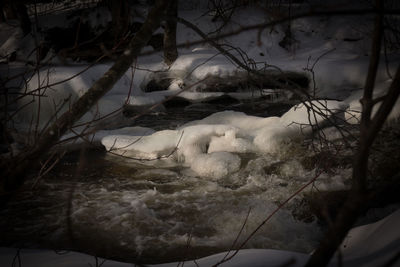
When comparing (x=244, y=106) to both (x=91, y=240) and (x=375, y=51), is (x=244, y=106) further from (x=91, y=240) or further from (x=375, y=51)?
(x=375, y=51)

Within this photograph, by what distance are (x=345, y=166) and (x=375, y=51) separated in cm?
388

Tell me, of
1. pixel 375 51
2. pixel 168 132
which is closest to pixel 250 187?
pixel 168 132

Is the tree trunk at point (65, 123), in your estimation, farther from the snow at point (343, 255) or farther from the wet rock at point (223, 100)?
the wet rock at point (223, 100)

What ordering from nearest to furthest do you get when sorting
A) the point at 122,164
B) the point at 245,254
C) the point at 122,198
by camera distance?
the point at 245,254 < the point at 122,198 < the point at 122,164

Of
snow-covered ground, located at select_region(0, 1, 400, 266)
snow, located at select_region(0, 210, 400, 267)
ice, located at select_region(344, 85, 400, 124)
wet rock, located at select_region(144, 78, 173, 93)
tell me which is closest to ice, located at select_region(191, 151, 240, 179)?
snow-covered ground, located at select_region(0, 1, 400, 266)

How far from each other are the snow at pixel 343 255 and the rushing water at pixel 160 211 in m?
0.35

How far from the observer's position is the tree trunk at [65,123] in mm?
1491

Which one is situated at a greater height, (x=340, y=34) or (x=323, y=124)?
(x=340, y=34)

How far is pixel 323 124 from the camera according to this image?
5.59 metres

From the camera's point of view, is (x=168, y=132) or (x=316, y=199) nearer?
(x=316, y=199)

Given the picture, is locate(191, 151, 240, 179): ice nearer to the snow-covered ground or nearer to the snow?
the snow-covered ground

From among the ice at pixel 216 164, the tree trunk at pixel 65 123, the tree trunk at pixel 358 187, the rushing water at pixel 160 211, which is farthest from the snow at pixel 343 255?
the ice at pixel 216 164

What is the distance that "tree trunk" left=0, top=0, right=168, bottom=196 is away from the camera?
1.49 m

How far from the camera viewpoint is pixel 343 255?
71.8 inches
